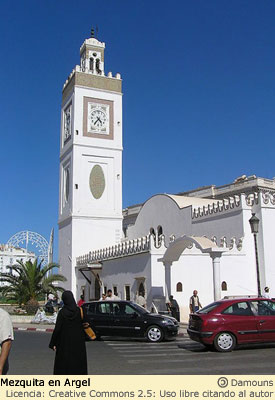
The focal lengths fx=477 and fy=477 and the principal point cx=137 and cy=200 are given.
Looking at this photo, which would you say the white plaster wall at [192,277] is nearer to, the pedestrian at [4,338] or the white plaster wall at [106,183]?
the white plaster wall at [106,183]

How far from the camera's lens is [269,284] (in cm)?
2372

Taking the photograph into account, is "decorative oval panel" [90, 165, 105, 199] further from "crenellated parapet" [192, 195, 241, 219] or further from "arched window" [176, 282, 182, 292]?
"arched window" [176, 282, 182, 292]

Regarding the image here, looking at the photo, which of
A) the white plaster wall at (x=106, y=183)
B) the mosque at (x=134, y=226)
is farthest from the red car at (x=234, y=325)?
the white plaster wall at (x=106, y=183)

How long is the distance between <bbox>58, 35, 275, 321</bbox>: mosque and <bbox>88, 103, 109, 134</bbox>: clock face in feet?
0.29

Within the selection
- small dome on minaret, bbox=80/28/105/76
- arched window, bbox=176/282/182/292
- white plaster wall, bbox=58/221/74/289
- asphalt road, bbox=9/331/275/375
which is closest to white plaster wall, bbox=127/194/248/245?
arched window, bbox=176/282/182/292

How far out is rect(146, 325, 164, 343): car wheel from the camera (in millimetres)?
15047

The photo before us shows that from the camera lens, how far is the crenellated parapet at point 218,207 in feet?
84.4

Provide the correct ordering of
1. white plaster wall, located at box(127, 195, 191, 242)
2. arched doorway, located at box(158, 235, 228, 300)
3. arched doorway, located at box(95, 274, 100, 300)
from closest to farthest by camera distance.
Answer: arched doorway, located at box(158, 235, 228, 300) < white plaster wall, located at box(127, 195, 191, 242) < arched doorway, located at box(95, 274, 100, 300)

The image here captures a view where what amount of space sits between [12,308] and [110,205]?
44.5ft

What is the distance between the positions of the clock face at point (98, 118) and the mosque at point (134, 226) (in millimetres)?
89

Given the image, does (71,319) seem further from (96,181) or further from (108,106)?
(108,106)

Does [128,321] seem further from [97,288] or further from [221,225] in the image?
[97,288]

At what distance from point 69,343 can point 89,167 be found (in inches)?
1431
